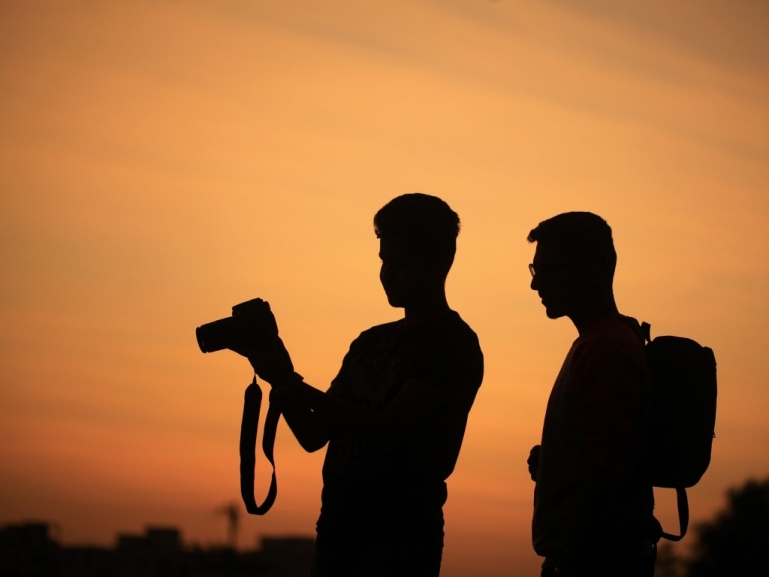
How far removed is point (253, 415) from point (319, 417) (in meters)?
0.50

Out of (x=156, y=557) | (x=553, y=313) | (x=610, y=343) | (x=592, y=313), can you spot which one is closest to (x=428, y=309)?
(x=553, y=313)

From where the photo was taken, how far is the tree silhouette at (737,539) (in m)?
58.9

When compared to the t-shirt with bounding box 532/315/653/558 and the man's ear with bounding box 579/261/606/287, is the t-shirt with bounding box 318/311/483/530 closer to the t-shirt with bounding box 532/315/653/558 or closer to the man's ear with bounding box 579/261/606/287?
the t-shirt with bounding box 532/315/653/558

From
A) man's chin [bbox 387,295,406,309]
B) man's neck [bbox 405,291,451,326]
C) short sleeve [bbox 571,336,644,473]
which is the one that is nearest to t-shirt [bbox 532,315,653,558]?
short sleeve [bbox 571,336,644,473]

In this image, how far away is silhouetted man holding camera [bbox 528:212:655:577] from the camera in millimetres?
3627

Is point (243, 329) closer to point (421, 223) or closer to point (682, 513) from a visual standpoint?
point (421, 223)

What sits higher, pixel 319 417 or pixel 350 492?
pixel 319 417

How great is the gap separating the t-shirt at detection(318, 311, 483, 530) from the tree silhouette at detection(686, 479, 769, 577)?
5712cm

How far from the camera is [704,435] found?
149 inches

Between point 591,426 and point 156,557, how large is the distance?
188 feet

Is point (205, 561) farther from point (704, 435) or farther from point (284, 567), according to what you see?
point (704, 435)

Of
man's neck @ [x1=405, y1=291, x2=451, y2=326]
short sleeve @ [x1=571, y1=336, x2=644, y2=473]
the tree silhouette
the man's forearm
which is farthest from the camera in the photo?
the tree silhouette

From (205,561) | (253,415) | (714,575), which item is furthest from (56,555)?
(253,415)

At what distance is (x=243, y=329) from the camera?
166 inches
